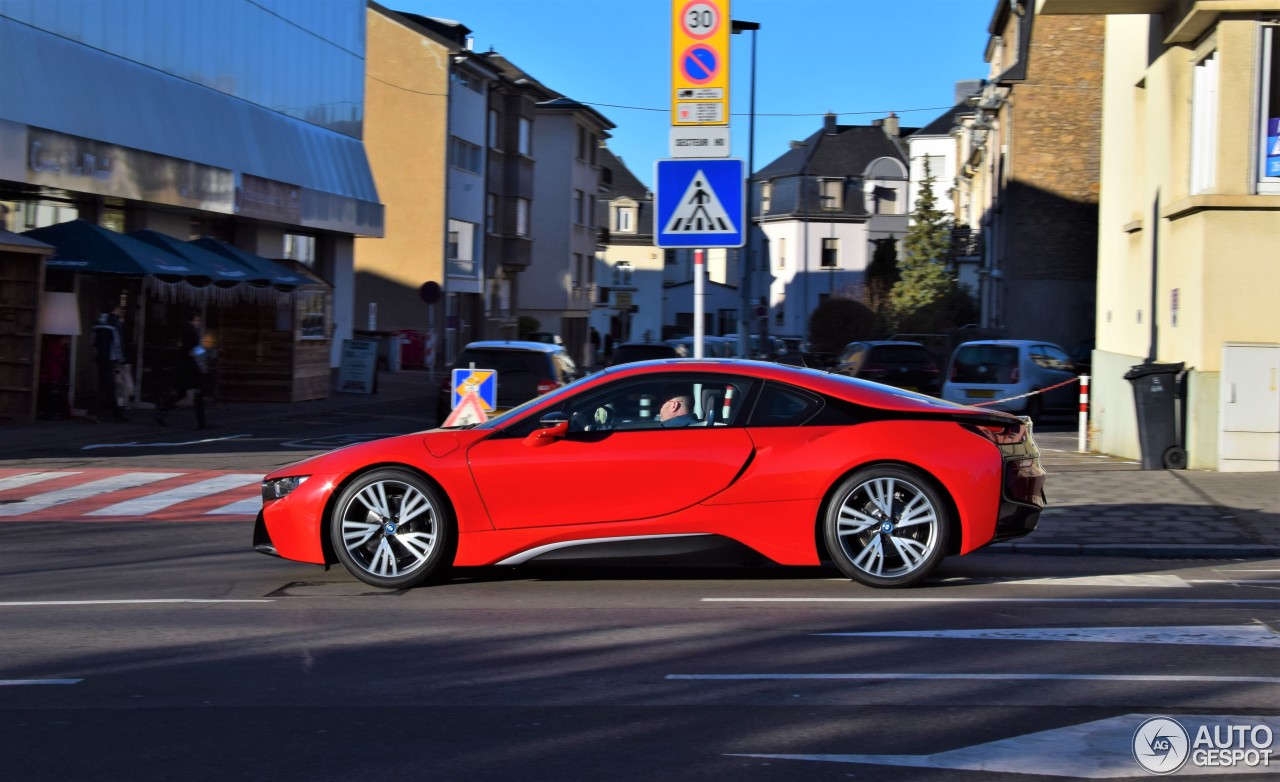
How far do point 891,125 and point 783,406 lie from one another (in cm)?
9250

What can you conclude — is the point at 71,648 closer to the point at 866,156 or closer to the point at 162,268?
the point at 162,268

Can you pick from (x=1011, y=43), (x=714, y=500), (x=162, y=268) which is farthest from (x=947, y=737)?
(x=1011, y=43)

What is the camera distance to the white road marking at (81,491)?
41.6 ft

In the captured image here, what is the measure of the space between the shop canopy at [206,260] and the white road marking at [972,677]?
20731 millimetres

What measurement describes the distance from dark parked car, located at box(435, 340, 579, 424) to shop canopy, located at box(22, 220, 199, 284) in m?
6.83

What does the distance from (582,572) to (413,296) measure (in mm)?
42128

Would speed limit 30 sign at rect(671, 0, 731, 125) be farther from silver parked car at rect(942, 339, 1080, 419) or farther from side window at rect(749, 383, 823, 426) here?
silver parked car at rect(942, 339, 1080, 419)

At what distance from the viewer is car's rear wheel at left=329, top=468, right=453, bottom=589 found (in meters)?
8.30

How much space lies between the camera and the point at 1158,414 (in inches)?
591

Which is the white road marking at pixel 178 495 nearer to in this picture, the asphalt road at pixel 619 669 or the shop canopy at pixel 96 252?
the asphalt road at pixel 619 669

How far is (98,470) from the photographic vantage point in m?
15.9

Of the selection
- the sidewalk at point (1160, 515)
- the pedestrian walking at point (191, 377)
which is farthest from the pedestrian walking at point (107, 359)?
the sidewalk at point (1160, 515)

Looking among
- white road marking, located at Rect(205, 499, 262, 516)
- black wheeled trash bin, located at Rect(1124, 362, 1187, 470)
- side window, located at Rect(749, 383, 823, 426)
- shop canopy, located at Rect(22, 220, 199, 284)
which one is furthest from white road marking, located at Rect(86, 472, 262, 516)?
black wheeled trash bin, located at Rect(1124, 362, 1187, 470)

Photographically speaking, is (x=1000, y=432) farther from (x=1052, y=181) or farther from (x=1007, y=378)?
(x=1052, y=181)
